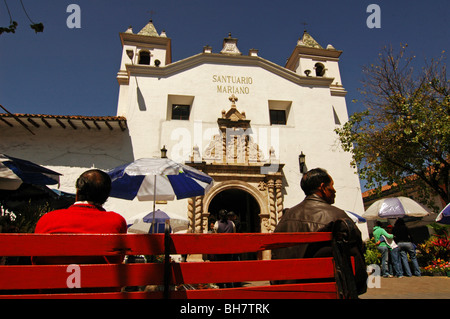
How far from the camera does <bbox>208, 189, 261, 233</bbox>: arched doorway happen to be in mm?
11437

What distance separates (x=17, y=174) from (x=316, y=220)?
5202 millimetres

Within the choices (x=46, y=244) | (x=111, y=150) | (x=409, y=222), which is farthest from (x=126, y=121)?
(x=409, y=222)

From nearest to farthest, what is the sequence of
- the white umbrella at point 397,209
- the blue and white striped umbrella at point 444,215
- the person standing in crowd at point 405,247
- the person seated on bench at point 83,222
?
the person seated on bench at point 83,222 → the blue and white striped umbrella at point 444,215 → the person standing in crowd at point 405,247 → the white umbrella at point 397,209

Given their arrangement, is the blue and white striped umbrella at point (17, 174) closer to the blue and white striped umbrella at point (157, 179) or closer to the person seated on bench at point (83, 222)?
the blue and white striped umbrella at point (157, 179)

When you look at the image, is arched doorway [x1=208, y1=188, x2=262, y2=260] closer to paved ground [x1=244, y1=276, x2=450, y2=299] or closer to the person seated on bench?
paved ground [x1=244, y1=276, x2=450, y2=299]

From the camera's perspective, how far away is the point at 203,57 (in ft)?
41.3

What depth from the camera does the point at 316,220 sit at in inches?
86.5

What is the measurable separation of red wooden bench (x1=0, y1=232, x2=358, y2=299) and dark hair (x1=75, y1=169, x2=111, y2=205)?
550mm

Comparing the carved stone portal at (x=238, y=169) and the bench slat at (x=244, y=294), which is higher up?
the carved stone portal at (x=238, y=169)

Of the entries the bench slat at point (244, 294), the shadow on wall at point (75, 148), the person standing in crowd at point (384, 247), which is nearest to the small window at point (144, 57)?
the shadow on wall at point (75, 148)

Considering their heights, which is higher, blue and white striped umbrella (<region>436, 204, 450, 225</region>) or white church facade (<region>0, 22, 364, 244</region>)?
white church facade (<region>0, 22, 364, 244</region>)

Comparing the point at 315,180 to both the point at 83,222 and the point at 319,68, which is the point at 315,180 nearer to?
the point at 83,222

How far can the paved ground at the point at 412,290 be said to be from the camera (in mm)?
5129

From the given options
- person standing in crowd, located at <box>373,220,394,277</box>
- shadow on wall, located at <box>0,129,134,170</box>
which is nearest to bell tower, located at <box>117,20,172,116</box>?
shadow on wall, located at <box>0,129,134,170</box>
